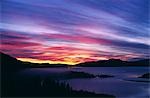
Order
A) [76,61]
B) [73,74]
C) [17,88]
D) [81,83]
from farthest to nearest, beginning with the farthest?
[73,74] < [81,83] < [17,88] < [76,61]

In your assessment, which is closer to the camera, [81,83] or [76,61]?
[76,61]

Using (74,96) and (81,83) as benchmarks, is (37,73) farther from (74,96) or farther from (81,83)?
(81,83)

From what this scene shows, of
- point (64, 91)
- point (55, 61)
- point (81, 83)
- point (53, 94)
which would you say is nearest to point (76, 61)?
point (55, 61)

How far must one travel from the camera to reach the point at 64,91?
1300 centimetres

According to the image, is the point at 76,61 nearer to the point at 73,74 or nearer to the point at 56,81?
the point at 56,81

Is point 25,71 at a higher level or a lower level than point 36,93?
higher

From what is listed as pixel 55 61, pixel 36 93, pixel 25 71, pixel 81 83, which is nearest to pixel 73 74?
pixel 81 83

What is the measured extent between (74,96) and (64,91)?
52 centimetres

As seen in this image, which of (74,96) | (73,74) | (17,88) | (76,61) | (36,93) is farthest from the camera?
(73,74)

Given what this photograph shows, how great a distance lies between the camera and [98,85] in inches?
746

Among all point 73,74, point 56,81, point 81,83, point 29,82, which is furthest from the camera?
point 73,74

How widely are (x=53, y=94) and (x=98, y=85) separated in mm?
7319

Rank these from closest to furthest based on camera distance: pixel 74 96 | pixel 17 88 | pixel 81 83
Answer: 1. pixel 17 88
2. pixel 74 96
3. pixel 81 83

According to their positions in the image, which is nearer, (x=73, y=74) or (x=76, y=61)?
(x=76, y=61)
